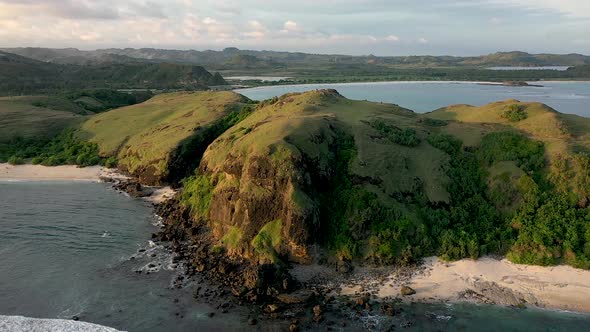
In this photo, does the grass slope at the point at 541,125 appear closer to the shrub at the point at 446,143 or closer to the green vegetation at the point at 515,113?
the green vegetation at the point at 515,113

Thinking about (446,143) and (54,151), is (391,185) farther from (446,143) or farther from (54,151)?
(54,151)

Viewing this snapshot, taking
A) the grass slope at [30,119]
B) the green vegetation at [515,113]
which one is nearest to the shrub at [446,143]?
the green vegetation at [515,113]

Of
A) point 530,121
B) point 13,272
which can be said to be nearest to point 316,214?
point 13,272

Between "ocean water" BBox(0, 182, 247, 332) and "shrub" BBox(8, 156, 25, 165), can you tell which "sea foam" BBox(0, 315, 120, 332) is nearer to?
"ocean water" BBox(0, 182, 247, 332)

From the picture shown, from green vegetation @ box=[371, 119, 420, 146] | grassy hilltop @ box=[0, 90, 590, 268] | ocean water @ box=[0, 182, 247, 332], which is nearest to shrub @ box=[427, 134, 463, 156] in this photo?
grassy hilltop @ box=[0, 90, 590, 268]

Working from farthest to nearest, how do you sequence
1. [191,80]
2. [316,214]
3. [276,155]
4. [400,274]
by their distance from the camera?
[191,80] < [276,155] < [316,214] < [400,274]

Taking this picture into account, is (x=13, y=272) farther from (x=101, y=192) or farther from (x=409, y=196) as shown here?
(x=409, y=196)
